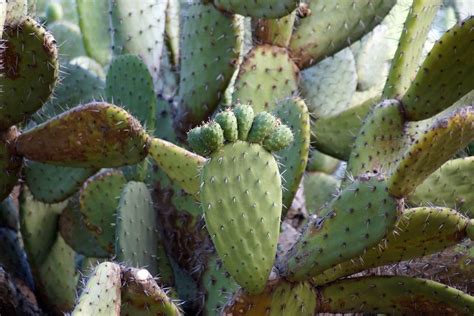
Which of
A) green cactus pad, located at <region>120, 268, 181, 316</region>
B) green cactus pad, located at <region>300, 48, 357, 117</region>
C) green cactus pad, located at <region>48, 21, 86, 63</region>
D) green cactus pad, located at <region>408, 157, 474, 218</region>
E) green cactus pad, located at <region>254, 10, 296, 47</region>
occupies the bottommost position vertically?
green cactus pad, located at <region>48, 21, 86, 63</region>

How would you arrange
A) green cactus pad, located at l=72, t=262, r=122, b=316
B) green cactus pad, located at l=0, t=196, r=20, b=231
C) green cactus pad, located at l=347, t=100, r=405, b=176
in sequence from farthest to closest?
green cactus pad, located at l=0, t=196, r=20, b=231
green cactus pad, located at l=347, t=100, r=405, b=176
green cactus pad, located at l=72, t=262, r=122, b=316

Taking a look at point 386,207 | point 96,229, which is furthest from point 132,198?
point 386,207

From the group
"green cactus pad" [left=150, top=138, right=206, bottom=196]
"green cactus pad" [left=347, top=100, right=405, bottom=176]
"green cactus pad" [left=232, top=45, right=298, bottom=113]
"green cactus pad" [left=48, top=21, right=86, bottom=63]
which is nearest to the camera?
"green cactus pad" [left=150, top=138, right=206, bottom=196]

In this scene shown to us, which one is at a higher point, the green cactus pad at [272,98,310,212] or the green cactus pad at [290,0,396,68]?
the green cactus pad at [290,0,396,68]

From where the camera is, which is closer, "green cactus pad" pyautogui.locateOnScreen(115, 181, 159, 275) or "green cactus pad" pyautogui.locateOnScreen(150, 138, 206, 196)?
"green cactus pad" pyautogui.locateOnScreen(150, 138, 206, 196)

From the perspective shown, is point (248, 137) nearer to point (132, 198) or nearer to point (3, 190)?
point (132, 198)

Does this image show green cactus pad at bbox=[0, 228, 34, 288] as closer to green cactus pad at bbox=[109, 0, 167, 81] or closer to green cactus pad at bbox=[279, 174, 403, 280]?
green cactus pad at bbox=[109, 0, 167, 81]

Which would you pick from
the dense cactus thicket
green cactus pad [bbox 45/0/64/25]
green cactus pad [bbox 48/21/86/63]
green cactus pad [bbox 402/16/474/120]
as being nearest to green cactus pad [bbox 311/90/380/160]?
the dense cactus thicket

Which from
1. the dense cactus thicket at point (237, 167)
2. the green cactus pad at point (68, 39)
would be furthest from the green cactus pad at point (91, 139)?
the green cactus pad at point (68, 39)
